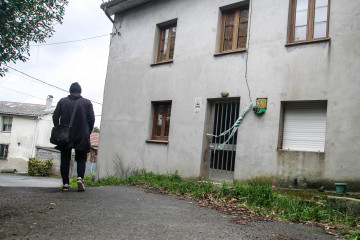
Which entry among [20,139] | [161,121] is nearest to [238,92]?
[161,121]

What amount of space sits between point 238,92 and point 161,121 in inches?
123

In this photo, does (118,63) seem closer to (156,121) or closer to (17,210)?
(156,121)

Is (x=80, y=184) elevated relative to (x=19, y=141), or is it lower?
elevated

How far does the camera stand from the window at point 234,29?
9.04 meters

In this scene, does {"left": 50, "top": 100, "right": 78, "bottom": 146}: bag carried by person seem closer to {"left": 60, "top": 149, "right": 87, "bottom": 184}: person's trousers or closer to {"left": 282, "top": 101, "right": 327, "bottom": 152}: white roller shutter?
{"left": 60, "top": 149, "right": 87, "bottom": 184}: person's trousers

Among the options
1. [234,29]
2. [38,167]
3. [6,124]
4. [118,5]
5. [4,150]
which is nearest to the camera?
[234,29]

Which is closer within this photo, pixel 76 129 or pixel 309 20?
pixel 76 129

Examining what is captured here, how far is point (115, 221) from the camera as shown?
381 cm

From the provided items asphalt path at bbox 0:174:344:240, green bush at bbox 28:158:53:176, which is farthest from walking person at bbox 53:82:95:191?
green bush at bbox 28:158:53:176

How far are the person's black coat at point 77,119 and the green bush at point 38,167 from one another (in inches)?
1139

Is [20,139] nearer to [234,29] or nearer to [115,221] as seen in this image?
[234,29]

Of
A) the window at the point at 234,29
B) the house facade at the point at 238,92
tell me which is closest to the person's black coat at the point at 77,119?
the house facade at the point at 238,92

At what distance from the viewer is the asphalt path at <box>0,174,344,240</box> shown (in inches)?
127

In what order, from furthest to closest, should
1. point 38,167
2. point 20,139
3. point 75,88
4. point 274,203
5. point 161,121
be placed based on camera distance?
point 20,139 < point 38,167 < point 161,121 < point 75,88 < point 274,203
